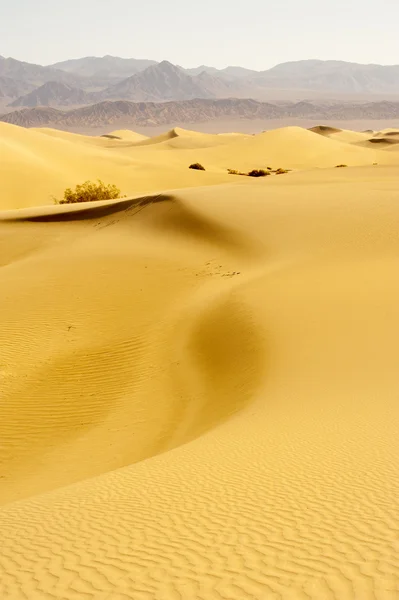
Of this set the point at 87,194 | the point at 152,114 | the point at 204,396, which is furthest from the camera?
the point at 152,114

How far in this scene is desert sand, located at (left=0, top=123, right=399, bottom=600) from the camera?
4.24 m

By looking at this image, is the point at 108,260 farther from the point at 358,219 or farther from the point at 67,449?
the point at 67,449

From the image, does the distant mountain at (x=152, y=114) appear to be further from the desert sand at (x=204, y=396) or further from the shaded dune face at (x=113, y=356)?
the shaded dune face at (x=113, y=356)

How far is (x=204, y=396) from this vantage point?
377 inches

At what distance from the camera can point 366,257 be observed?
14.1 m

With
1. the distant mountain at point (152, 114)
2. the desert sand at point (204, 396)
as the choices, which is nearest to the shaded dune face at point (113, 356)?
the desert sand at point (204, 396)

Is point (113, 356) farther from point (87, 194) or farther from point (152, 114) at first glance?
point (152, 114)

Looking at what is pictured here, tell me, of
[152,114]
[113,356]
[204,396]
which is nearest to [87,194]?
[113,356]

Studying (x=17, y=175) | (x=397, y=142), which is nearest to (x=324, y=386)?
(x=17, y=175)

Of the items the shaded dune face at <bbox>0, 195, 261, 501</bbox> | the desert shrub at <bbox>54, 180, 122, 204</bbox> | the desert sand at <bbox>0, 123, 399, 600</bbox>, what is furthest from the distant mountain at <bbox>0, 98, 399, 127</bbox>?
the shaded dune face at <bbox>0, 195, 261, 501</bbox>

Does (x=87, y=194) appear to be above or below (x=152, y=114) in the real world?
below

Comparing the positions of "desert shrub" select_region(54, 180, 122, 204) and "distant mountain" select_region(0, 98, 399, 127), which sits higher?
"distant mountain" select_region(0, 98, 399, 127)

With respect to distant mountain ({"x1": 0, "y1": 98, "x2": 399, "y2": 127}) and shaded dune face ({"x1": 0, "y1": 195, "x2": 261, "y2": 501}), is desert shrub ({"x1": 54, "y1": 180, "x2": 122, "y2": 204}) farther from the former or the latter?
distant mountain ({"x1": 0, "y1": 98, "x2": 399, "y2": 127})

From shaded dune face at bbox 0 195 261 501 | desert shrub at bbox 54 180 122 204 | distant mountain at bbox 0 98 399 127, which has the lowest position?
shaded dune face at bbox 0 195 261 501
